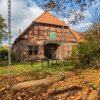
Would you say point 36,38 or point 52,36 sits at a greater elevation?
point 52,36

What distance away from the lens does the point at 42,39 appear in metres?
46.6

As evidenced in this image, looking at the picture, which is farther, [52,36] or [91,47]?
[52,36]

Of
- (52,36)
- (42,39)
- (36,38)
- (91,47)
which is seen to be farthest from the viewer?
(52,36)

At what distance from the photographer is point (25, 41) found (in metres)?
44.7

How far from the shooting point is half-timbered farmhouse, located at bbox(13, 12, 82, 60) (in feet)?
147

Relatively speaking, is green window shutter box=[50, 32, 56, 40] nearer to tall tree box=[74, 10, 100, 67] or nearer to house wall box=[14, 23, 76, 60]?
house wall box=[14, 23, 76, 60]

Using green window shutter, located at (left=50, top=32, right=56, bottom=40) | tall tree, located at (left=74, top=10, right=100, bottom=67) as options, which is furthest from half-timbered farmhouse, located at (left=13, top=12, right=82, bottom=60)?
tall tree, located at (left=74, top=10, right=100, bottom=67)

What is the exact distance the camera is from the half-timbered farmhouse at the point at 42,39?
44656 mm

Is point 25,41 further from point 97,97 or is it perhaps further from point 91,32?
point 97,97

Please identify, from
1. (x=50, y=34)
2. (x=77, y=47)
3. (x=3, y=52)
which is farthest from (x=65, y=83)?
(x=3, y=52)

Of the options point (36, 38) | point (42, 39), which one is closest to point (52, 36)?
point (42, 39)

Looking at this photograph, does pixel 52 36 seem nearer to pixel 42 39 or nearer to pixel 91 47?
pixel 42 39

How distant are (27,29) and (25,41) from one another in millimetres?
1847

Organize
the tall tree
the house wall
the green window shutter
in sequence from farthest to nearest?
the green window shutter → the house wall → the tall tree
